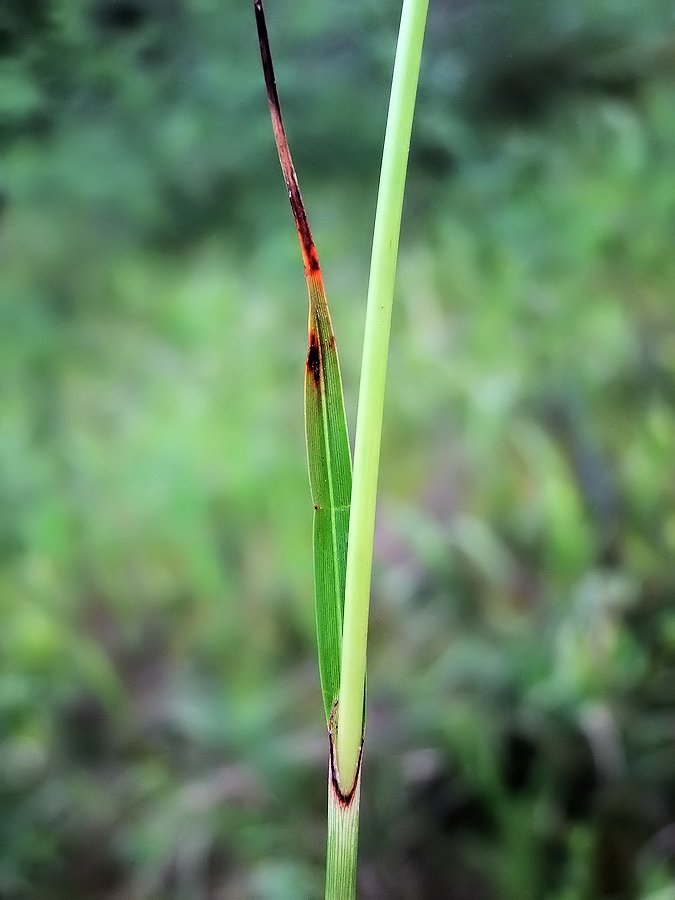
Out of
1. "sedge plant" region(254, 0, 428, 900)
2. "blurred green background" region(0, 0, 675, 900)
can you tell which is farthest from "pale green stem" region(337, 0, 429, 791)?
"blurred green background" region(0, 0, 675, 900)

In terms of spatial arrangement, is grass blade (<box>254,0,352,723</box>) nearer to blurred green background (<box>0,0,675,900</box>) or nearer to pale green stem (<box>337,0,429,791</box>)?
pale green stem (<box>337,0,429,791</box>)

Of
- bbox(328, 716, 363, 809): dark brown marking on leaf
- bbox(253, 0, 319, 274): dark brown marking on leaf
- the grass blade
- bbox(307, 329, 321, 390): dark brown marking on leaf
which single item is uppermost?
bbox(253, 0, 319, 274): dark brown marking on leaf

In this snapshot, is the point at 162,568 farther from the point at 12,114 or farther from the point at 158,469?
the point at 12,114

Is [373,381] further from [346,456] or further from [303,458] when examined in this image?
[303,458]

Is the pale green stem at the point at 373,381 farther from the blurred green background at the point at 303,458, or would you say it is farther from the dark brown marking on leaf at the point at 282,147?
the blurred green background at the point at 303,458

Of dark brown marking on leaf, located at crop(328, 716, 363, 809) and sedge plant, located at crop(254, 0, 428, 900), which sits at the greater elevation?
sedge plant, located at crop(254, 0, 428, 900)

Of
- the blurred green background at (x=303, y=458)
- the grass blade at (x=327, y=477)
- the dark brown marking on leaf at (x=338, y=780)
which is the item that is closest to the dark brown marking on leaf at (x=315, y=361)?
the grass blade at (x=327, y=477)

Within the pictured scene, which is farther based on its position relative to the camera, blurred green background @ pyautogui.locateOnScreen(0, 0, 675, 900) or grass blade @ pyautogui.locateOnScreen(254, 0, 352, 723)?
blurred green background @ pyautogui.locateOnScreen(0, 0, 675, 900)

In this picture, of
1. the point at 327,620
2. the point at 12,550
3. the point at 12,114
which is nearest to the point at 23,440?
the point at 12,550

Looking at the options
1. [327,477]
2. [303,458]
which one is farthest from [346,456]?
[303,458]
